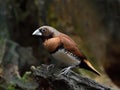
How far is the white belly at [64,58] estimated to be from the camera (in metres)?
7.82

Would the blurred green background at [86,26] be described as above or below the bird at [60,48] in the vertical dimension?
above

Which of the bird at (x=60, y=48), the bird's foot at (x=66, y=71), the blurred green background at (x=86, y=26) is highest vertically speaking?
the blurred green background at (x=86, y=26)

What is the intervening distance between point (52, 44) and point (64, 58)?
30cm

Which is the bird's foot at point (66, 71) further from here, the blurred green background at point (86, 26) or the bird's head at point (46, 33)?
the blurred green background at point (86, 26)

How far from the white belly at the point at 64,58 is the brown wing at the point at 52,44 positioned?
0.08 meters

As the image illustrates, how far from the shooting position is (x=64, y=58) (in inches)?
312

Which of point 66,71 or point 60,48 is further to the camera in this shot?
point 66,71

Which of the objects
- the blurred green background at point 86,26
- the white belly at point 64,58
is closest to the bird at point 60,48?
the white belly at point 64,58

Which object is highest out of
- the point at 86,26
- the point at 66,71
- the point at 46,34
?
the point at 86,26

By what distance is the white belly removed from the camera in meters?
7.82

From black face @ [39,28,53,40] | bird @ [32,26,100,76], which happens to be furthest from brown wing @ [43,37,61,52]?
black face @ [39,28,53,40]

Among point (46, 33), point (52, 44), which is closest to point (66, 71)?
point (52, 44)

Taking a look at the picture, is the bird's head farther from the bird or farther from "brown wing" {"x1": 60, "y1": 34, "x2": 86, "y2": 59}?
"brown wing" {"x1": 60, "y1": 34, "x2": 86, "y2": 59}

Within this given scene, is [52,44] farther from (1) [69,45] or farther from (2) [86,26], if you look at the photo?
(2) [86,26]
